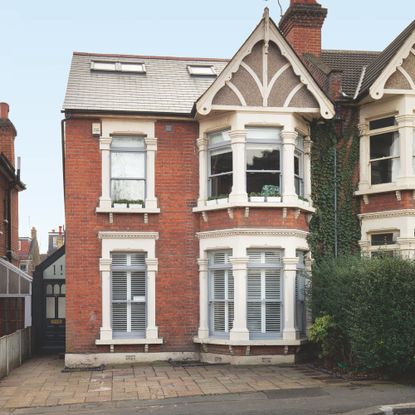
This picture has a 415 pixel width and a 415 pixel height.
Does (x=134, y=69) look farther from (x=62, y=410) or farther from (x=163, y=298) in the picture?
(x=62, y=410)

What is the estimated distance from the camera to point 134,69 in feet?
69.1

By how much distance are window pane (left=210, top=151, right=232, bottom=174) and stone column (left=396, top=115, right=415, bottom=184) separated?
4.72 m

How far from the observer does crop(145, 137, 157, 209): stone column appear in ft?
61.1

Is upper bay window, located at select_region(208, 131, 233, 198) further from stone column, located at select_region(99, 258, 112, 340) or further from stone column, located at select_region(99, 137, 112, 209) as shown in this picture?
stone column, located at select_region(99, 258, 112, 340)

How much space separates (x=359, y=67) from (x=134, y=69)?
290 inches

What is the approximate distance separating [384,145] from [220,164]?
478cm

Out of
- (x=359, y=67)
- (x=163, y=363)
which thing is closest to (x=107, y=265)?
(x=163, y=363)

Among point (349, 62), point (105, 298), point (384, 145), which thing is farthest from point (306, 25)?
point (105, 298)

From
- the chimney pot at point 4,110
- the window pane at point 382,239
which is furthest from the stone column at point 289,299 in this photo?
the chimney pot at point 4,110

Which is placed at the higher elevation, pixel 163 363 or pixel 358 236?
pixel 358 236

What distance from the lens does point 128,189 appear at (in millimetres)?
18750

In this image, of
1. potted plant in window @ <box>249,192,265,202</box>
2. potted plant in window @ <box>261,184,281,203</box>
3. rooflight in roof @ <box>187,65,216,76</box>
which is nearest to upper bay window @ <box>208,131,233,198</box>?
potted plant in window @ <box>249,192,265,202</box>

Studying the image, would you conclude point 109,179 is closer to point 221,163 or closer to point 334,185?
point 221,163

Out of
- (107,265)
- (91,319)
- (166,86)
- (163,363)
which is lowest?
(163,363)
